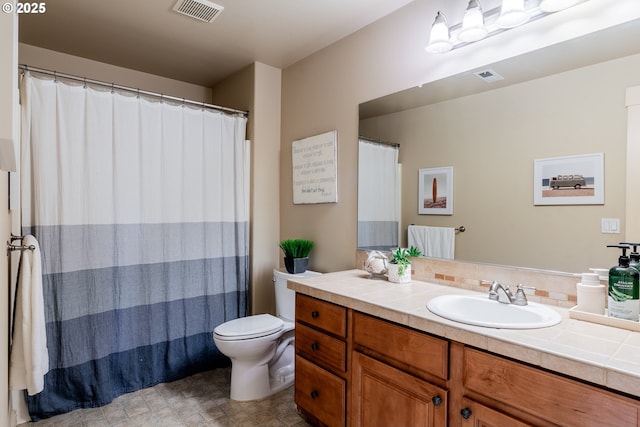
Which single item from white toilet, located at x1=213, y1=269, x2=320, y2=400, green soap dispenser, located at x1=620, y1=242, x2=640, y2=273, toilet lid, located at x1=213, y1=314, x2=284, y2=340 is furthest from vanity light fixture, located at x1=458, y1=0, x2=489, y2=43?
toilet lid, located at x1=213, y1=314, x2=284, y2=340

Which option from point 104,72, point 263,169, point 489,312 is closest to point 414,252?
point 489,312

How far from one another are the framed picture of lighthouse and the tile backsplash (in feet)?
0.90

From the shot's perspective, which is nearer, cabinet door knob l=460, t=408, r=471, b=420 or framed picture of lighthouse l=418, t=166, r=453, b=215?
cabinet door knob l=460, t=408, r=471, b=420

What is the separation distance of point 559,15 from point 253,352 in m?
2.29

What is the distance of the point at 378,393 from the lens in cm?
149

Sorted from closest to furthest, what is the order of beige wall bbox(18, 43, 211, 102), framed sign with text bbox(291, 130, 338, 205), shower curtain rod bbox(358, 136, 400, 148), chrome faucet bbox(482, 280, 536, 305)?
chrome faucet bbox(482, 280, 536, 305)
shower curtain rod bbox(358, 136, 400, 148)
framed sign with text bbox(291, 130, 338, 205)
beige wall bbox(18, 43, 211, 102)

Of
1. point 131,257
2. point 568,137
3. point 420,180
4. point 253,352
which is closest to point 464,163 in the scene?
point 420,180

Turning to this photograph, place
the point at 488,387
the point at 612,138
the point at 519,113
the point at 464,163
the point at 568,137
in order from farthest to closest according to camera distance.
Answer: the point at 464,163 < the point at 519,113 < the point at 568,137 < the point at 612,138 < the point at 488,387

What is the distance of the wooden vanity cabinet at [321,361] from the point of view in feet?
5.44

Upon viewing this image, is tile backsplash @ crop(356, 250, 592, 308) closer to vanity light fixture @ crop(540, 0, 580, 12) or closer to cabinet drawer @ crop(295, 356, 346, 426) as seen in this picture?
cabinet drawer @ crop(295, 356, 346, 426)

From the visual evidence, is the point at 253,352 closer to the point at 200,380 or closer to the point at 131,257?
the point at 200,380

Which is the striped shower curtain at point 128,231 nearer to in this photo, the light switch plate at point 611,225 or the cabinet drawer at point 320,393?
the cabinet drawer at point 320,393

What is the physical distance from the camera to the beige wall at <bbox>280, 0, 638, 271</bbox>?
1712 millimetres

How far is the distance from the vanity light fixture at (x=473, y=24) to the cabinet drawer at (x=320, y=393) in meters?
1.72
